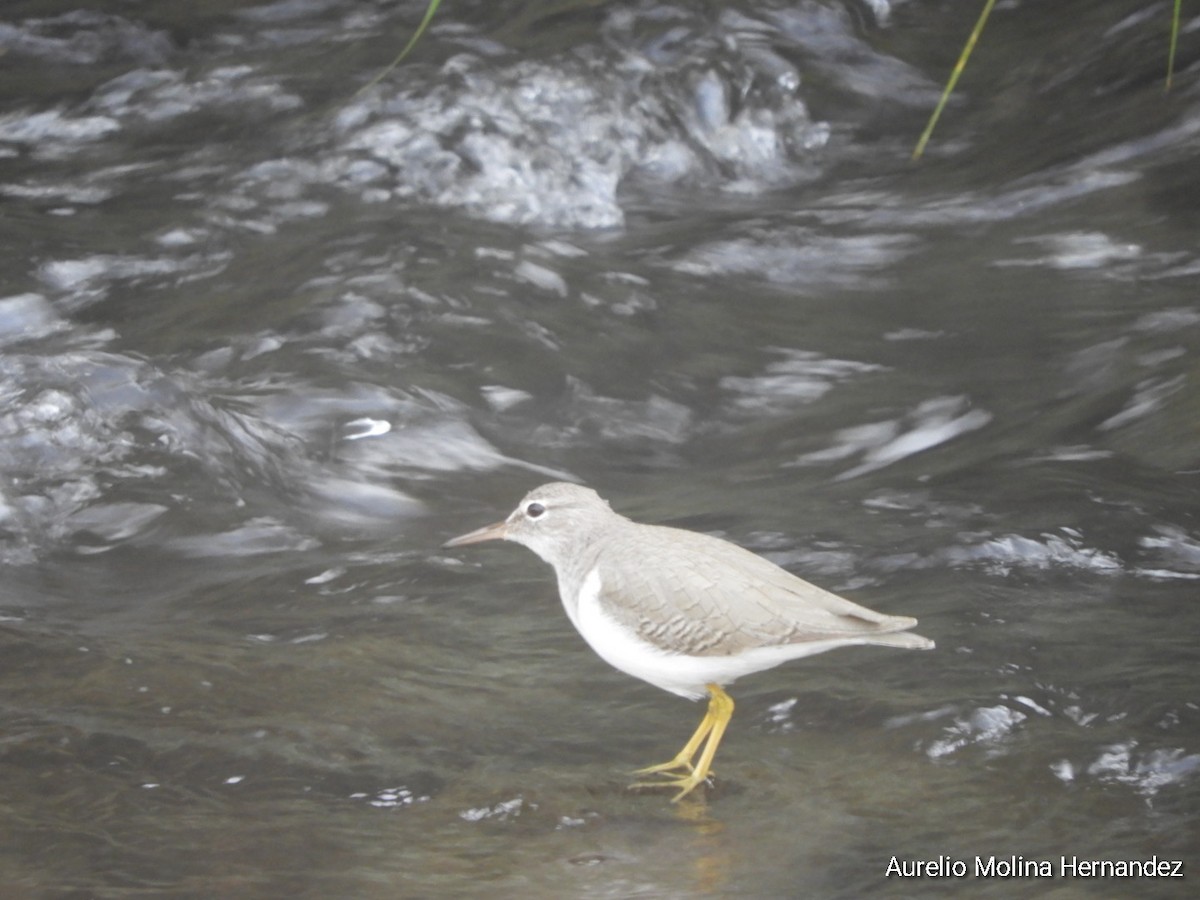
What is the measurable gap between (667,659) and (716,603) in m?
0.21

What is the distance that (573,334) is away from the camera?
8.76 metres

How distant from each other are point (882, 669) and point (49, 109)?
8.81 meters

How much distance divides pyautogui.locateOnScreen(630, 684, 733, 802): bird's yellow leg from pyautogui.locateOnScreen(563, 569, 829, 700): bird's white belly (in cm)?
6

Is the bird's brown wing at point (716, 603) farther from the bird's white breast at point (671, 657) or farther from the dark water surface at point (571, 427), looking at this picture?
the dark water surface at point (571, 427)

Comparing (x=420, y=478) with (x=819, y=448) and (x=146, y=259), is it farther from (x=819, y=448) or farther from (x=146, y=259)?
(x=146, y=259)

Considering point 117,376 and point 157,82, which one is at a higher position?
point 157,82

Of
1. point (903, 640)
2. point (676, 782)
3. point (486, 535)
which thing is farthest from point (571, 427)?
point (903, 640)

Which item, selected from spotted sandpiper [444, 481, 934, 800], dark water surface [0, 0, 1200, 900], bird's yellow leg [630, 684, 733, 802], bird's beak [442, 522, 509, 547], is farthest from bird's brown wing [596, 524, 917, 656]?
bird's beak [442, 522, 509, 547]

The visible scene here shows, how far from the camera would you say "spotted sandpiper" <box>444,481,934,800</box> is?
4.10 m

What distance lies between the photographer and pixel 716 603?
166 inches

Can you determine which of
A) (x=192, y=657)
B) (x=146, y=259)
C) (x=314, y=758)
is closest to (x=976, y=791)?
(x=314, y=758)

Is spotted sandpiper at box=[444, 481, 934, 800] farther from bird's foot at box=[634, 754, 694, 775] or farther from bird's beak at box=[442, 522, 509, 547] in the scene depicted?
bird's beak at box=[442, 522, 509, 547]

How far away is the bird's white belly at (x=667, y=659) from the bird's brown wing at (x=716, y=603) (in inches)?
1.0

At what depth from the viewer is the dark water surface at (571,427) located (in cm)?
404
